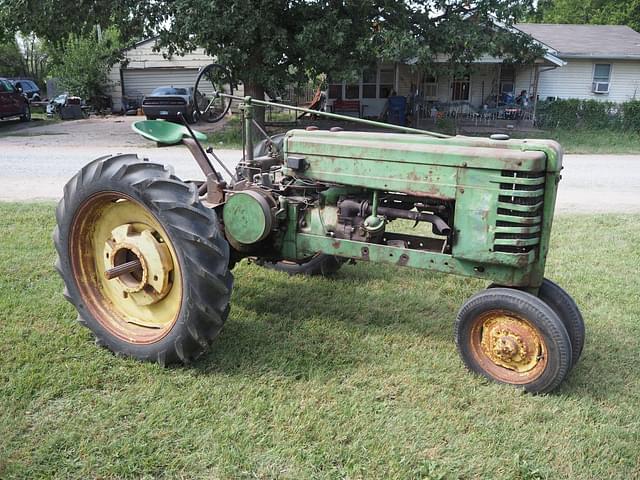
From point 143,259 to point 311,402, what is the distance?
1.29 metres

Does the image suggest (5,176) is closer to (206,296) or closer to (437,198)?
(206,296)

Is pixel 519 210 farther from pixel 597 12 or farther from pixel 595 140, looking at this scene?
pixel 597 12

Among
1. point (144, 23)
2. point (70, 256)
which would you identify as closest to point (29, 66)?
point (144, 23)

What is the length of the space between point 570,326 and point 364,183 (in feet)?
4.72

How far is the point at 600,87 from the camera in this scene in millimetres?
23875

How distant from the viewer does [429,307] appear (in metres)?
4.39

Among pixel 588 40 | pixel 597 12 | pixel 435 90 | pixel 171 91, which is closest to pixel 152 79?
pixel 171 91

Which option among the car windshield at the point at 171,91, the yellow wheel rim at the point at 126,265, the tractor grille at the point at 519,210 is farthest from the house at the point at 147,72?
the tractor grille at the point at 519,210

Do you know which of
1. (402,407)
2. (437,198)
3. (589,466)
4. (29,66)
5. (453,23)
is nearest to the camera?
(589,466)

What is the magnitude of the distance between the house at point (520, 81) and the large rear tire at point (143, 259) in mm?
20309

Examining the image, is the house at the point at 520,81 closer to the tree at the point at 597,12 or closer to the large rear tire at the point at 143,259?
the tree at the point at 597,12

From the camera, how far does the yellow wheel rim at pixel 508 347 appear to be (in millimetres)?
3162

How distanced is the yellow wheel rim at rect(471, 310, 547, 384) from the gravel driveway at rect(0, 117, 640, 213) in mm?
4968

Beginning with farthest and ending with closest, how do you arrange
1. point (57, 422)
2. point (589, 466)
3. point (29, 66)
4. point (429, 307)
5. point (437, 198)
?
1. point (29, 66)
2. point (429, 307)
3. point (437, 198)
4. point (57, 422)
5. point (589, 466)
